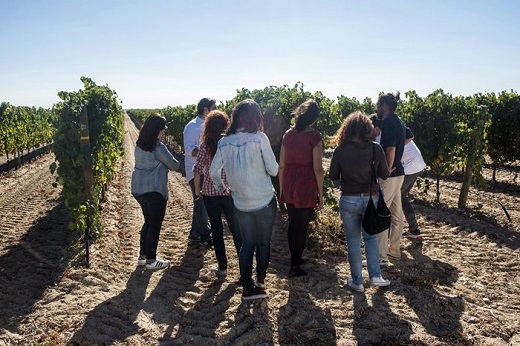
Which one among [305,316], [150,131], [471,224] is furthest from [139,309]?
[471,224]

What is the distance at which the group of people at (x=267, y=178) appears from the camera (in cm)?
377

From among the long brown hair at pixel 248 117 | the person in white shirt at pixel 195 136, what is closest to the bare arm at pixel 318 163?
the long brown hair at pixel 248 117

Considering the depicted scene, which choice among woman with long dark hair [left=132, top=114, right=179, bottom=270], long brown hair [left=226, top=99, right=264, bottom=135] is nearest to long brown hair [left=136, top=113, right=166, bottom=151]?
woman with long dark hair [left=132, top=114, right=179, bottom=270]

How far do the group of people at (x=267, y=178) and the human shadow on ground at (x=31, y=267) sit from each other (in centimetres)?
116

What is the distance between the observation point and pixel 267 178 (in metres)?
3.85

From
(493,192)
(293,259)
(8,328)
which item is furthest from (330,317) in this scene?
(493,192)

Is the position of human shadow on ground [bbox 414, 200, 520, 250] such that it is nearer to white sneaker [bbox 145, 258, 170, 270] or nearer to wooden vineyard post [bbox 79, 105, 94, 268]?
white sneaker [bbox 145, 258, 170, 270]

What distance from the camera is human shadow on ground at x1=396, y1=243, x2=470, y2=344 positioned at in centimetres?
361

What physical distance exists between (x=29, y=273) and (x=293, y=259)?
10.6ft

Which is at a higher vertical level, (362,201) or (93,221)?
(362,201)

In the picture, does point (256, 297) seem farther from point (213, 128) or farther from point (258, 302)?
point (213, 128)

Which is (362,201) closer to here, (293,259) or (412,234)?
(293,259)

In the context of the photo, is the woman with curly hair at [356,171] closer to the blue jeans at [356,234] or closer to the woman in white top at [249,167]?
the blue jeans at [356,234]

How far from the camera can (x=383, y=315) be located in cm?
383
